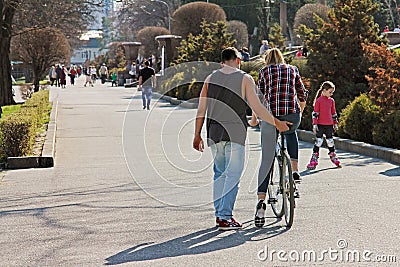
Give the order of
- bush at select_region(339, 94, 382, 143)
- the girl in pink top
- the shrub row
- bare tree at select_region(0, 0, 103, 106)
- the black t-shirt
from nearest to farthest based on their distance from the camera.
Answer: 1. the girl in pink top
2. the shrub row
3. bush at select_region(339, 94, 382, 143)
4. bare tree at select_region(0, 0, 103, 106)
5. the black t-shirt

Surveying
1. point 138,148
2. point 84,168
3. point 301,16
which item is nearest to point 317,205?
point 84,168

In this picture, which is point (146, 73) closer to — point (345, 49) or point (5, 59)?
point (5, 59)

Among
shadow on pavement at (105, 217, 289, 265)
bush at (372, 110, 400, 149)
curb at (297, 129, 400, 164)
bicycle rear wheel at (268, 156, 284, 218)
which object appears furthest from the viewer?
bush at (372, 110, 400, 149)

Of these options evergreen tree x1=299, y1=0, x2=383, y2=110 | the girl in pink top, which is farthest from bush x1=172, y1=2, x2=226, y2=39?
the girl in pink top

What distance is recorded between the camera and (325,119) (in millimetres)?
12938

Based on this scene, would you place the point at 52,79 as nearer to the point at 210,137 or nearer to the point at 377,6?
the point at 377,6

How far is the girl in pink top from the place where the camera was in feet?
41.7

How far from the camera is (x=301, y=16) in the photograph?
59.2 meters

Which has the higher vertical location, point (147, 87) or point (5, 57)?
point (5, 57)

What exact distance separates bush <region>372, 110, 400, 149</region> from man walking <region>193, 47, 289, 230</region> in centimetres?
701

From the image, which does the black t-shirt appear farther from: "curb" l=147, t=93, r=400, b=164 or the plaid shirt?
the plaid shirt

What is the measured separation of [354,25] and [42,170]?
9701mm

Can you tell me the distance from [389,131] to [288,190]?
23.2ft

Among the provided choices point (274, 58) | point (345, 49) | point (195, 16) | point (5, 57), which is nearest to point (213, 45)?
point (5, 57)
